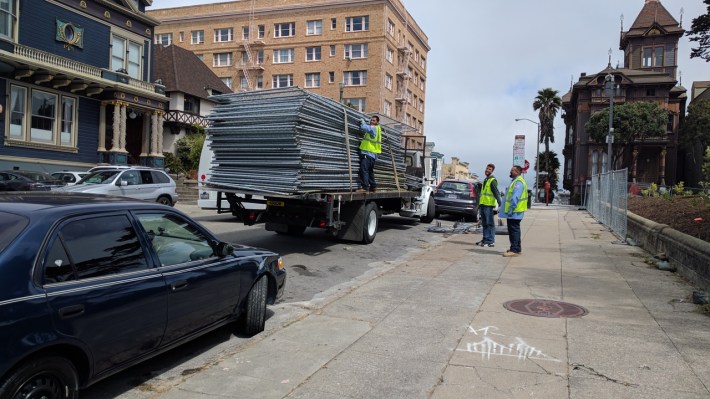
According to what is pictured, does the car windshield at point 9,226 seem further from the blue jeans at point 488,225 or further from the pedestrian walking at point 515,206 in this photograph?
the blue jeans at point 488,225

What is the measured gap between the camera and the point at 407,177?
587 inches

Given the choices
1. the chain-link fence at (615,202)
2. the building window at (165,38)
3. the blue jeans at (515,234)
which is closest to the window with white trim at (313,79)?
the building window at (165,38)

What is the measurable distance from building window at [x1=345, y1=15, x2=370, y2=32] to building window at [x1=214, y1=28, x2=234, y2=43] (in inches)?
553

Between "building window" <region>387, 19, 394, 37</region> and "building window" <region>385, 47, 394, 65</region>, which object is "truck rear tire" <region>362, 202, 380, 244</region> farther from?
"building window" <region>387, 19, 394, 37</region>

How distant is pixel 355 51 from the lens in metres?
54.3

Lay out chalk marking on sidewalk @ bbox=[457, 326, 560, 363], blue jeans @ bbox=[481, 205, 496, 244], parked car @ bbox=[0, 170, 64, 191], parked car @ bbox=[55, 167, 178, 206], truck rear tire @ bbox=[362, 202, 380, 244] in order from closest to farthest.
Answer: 1. chalk marking on sidewalk @ bbox=[457, 326, 560, 363]
2. truck rear tire @ bbox=[362, 202, 380, 244]
3. blue jeans @ bbox=[481, 205, 496, 244]
4. parked car @ bbox=[0, 170, 64, 191]
5. parked car @ bbox=[55, 167, 178, 206]

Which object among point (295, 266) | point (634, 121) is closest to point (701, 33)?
point (295, 266)

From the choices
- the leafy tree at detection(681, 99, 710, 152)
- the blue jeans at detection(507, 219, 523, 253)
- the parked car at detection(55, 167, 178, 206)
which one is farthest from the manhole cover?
the leafy tree at detection(681, 99, 710, 152)

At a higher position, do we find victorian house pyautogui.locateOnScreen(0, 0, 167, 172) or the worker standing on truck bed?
victorian house pyautogui.locateOnScreen(0, 0, 167, 172)

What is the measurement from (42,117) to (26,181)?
7.90 metres

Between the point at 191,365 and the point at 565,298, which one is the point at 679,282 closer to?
the point at 565,298

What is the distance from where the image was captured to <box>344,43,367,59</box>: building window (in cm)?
5412

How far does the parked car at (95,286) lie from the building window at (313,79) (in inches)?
2086

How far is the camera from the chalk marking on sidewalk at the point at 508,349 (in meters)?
4.67
